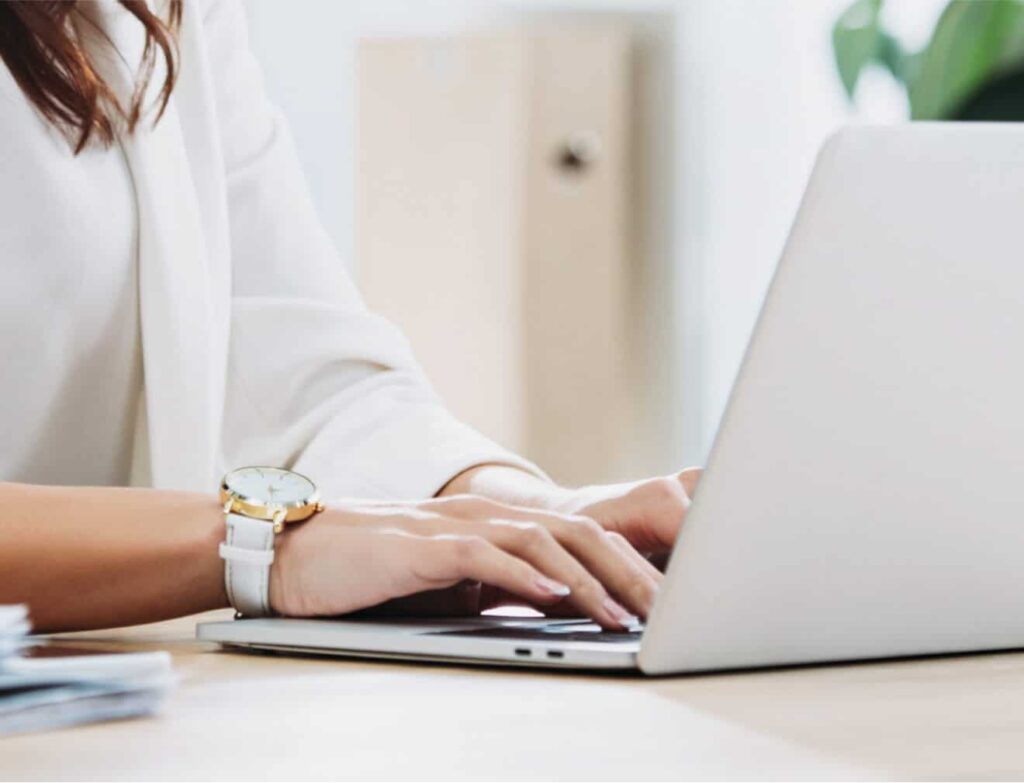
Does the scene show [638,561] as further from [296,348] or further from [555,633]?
[296,348]

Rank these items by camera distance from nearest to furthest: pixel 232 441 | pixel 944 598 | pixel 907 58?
pixel 944 598
pixel 232 441
pixel 907 58

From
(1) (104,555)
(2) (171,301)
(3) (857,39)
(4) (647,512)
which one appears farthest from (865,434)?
(3) (857,39)

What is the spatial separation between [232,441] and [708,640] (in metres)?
0.82

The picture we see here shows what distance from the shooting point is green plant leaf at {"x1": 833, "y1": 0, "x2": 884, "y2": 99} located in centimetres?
352

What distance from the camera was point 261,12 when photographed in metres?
3.89

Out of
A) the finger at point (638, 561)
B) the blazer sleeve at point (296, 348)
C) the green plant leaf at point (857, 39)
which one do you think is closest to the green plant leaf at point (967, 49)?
the green plant leaf at point (857, 39)

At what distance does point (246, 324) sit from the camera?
55.9 inches

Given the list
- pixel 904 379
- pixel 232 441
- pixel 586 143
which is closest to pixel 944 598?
pixel 904 379

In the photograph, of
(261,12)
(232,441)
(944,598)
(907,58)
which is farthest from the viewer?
(261,12)

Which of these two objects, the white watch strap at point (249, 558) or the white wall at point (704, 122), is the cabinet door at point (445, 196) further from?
the white watch strap at point (249, 558)

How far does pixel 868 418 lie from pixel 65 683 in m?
0.35

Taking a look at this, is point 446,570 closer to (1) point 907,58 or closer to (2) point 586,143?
(1) point 907,58

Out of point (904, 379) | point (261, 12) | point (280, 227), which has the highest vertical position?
point (261, 12)

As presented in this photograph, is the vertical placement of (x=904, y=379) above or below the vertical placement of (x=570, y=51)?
below
